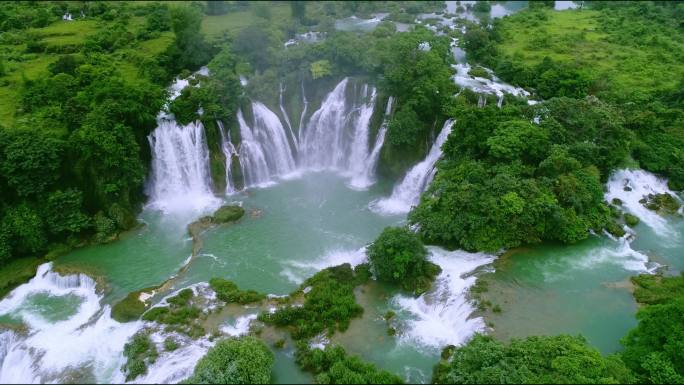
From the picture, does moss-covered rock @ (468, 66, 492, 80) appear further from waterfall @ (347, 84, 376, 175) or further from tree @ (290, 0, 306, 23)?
tree @ (290, 0, 306, 23)

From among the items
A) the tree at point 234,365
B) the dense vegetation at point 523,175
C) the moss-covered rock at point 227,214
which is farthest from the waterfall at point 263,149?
the tree at point 234,365

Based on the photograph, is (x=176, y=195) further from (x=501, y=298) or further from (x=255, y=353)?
(x=501, y=298)

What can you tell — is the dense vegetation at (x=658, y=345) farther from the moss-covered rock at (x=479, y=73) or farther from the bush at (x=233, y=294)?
the moss-covered rock at (x=479, y=73)

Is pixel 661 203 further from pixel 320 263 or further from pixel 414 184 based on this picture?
pixel 320 263

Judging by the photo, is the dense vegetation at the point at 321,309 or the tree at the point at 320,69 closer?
the dense vegetation at the point at 321,309

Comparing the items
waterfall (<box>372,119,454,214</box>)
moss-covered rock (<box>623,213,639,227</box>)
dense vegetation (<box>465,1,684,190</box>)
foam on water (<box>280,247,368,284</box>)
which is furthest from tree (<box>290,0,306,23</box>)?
moss-covered rock (<box>623,213,639,227</box>)

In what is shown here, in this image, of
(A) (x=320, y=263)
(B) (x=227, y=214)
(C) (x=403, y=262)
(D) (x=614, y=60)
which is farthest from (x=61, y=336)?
(D) (x=614, y=60)
